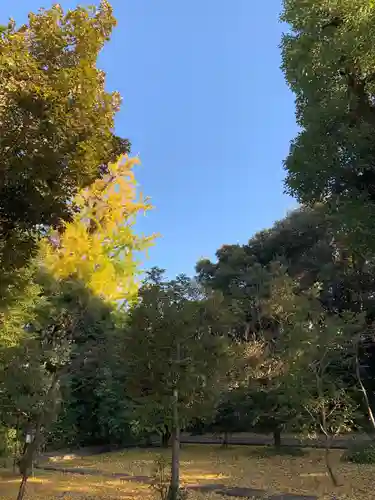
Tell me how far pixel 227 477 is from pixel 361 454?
12.6ft

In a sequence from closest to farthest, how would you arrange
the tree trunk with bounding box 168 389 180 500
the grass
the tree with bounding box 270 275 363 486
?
the tree trunk with bounding box 168 389 180 500, the grass, the tree with bounding box 270 275 363 486

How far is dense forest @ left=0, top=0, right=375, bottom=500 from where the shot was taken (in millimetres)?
3242

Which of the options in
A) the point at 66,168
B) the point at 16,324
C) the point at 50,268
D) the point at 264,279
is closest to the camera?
the point at 66,168

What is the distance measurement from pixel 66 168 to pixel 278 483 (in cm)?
806

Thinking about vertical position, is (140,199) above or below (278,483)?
above

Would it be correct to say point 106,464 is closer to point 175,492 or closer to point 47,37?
point 175,492

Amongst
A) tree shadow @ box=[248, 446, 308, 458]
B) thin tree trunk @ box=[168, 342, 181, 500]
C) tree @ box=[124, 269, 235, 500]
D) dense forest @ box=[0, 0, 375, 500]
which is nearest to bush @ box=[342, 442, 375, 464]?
dense forest @ box=[0, 0, 375, 500]

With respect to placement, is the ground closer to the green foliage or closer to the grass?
the grass

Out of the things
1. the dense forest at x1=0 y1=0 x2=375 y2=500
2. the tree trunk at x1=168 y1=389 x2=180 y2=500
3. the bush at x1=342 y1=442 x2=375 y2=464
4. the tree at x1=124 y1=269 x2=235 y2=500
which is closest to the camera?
the dense forest at x1=0 y1=0 x2=375 y2=500

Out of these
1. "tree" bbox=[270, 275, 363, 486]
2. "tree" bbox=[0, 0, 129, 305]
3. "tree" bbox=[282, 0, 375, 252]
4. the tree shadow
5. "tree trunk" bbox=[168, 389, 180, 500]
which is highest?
"tree" bbox=[282, 0, 375, 252]

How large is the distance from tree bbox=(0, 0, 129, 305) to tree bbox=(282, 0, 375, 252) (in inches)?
120

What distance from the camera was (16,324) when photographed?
8.20m

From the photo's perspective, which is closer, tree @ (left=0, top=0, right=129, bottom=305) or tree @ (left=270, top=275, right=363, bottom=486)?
tree @ (left=0, top=0, right=129, bottom=305)

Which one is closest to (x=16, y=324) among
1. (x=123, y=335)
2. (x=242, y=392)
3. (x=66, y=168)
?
(x=123, y=335)
